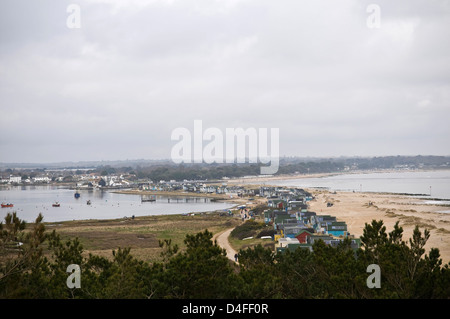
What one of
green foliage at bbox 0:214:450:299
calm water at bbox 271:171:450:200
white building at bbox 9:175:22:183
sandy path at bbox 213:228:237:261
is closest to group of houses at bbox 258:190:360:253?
sandy path at bbox 213:228:237:261

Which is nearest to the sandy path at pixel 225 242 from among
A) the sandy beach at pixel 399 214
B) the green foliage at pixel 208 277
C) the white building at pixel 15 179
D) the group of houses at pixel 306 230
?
the group of houses at pixel 306 230

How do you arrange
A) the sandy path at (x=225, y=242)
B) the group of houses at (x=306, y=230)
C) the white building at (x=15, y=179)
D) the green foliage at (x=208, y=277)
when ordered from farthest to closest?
the white building at (x=15, y=179) → the sandy path at (x=225, y=242) → the group of houses at (x=306, y=230) → the green foliage at (x=208, y=277)

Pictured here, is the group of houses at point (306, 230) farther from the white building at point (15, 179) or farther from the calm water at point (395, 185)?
the white building at point (15, 179)

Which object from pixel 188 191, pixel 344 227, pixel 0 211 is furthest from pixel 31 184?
pixel 344 227

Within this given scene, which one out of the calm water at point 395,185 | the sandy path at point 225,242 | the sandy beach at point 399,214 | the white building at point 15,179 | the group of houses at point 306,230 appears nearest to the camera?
the group of houses at point 306,230

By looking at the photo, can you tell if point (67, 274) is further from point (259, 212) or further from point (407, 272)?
point (259, 212)
